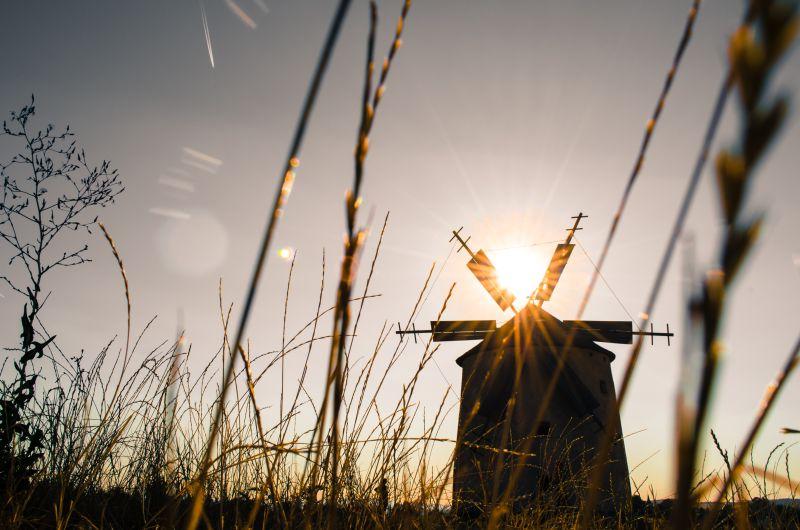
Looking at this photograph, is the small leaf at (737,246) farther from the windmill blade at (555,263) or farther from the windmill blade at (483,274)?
the windmill blade at (483,274)

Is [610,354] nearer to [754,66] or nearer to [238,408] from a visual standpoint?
[238,408]

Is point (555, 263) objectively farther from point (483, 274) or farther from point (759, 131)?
point (483, 274)

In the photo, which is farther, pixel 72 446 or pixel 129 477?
pixel 129 477

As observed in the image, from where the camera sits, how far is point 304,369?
7.45 feet

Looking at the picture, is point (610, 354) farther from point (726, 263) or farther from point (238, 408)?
point (726, 263)

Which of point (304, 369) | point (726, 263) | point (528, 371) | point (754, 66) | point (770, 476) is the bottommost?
point (770, 476)

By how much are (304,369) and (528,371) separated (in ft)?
47.5

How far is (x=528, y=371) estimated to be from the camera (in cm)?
1595

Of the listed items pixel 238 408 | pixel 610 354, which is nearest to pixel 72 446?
pixel 238 408

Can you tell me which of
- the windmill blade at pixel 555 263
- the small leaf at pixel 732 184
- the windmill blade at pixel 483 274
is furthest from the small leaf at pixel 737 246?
the windmill blade at pixel 483 274

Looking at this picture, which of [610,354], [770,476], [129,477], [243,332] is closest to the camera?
[243,332]

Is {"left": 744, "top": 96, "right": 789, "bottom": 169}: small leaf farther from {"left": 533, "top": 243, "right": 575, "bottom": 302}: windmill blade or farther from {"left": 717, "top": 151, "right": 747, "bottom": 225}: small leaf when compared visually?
{"left": 533, "top": 243, "right": 575, "bottom": 302}: windmill blade

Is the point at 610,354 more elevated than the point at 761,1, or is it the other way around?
the point at 610,354

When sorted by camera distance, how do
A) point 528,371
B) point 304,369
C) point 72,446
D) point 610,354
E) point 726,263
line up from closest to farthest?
point 726,263
point 304,369
point 72,446
point 528,371
point 610,354
